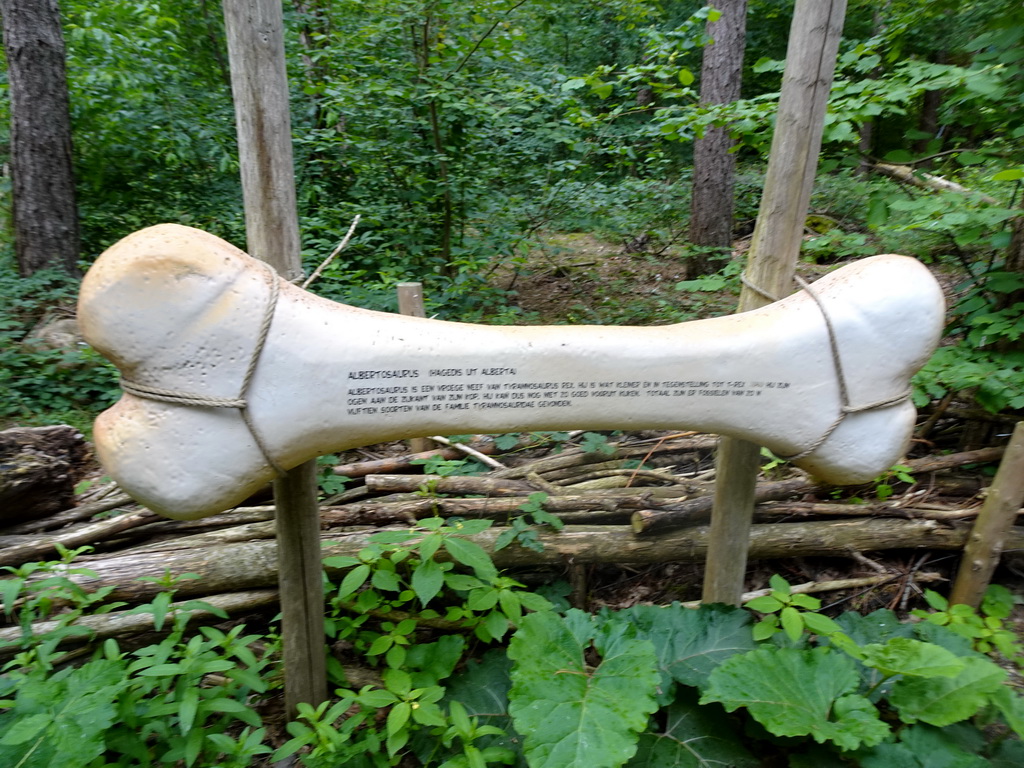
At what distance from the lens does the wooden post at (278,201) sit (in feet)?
5.06

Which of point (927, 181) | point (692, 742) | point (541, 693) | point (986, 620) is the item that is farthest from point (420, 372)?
point (927, 181)

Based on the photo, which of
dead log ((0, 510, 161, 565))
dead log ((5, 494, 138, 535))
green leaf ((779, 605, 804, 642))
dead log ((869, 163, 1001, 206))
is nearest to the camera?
green leaf ((779, 605, 804, 642))

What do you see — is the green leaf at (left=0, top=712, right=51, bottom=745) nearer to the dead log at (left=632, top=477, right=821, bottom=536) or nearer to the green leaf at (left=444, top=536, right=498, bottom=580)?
the green leaf at (left=444, top=536, right=498, bottom=580)

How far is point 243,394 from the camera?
1396 millimetres

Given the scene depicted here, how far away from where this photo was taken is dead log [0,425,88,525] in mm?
2604

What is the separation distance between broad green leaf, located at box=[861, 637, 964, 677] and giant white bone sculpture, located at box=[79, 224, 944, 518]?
2.01ft

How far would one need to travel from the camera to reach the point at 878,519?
9.04 feet

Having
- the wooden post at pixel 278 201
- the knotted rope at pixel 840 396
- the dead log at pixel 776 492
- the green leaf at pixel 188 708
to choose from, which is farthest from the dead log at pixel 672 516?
the green leaf at pixel 188 708

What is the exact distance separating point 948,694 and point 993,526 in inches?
39.1

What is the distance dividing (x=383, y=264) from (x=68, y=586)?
372 centimetres

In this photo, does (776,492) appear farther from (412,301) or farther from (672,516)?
(412,301)

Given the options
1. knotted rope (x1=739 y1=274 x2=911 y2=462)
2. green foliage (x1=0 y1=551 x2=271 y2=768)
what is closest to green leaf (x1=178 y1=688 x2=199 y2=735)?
green foliage (x1=0 y1=551 x2=271 y2=768)

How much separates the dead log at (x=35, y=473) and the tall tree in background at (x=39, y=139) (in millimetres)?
3133

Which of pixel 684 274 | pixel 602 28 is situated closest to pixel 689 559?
pixel 684 274
